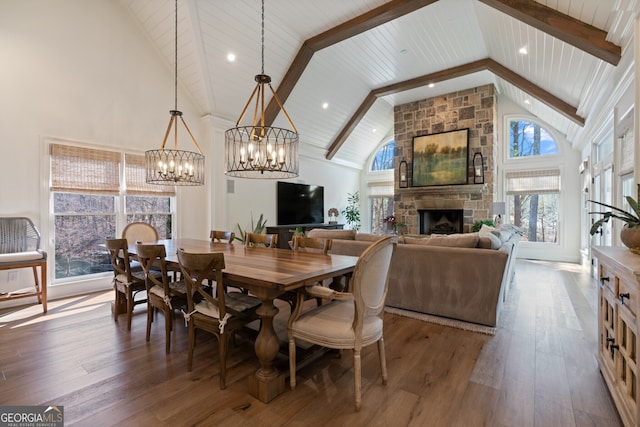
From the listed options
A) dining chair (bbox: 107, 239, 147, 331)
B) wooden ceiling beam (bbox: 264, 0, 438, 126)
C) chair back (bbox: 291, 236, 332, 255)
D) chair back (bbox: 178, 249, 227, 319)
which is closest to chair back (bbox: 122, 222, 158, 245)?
dining chair (bbox: 107, 239, 147, 331)

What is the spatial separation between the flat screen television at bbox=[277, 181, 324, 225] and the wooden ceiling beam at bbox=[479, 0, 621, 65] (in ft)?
17.0

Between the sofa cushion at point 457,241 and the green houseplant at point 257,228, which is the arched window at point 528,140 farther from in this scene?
the green houseplant at point 257,228

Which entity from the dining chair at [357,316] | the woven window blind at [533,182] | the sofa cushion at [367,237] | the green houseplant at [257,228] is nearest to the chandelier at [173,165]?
the sofa cushion at [367,237]

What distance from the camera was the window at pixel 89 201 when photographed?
13.3ft

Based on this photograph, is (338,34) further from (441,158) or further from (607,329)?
(607,329)

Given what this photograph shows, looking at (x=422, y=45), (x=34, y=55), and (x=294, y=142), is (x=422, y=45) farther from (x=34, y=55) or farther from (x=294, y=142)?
(x=34, y=55)

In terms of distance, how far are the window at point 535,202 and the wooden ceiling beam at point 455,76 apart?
2301mm

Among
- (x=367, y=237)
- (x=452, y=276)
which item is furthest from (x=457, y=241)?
(x=367, y=237)

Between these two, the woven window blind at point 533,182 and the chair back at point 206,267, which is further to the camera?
the woven window blind at point 533,182

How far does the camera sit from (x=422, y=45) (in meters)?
5.46

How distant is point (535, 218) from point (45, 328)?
9334 millimetres

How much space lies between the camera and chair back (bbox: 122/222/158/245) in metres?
3.83

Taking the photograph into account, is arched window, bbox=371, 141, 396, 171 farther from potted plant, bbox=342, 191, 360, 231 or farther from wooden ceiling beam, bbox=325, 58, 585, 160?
wooden ceiling beam, bbox=325, 58, 585, 160

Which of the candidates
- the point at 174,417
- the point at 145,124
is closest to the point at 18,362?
the point at 174,417
